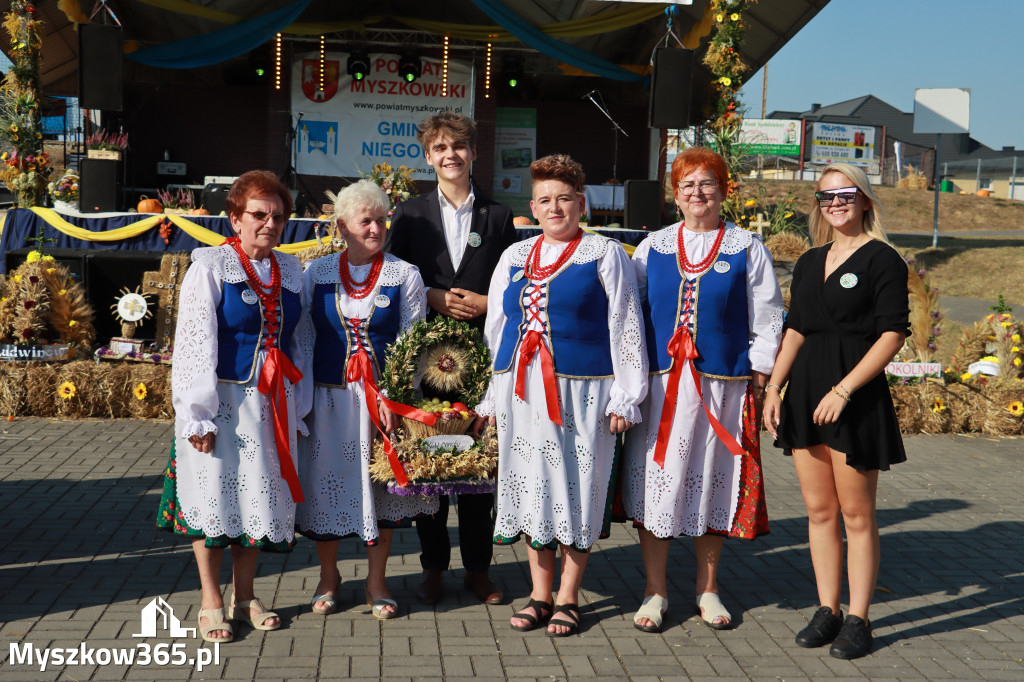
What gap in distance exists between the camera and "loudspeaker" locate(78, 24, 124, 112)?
36.6 feet

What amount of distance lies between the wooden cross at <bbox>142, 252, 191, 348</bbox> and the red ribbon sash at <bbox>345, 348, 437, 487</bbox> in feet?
15.3

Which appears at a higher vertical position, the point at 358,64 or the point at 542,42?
the point at 358,64

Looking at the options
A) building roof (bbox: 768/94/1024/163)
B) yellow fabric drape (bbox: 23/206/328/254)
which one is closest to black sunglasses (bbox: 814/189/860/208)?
yellow fabric drape (bbox: 23/206/328/254)

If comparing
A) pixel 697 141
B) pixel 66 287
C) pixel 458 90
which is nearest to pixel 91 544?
pixel 66 287

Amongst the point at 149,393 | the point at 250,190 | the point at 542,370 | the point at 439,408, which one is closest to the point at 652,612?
the point at 542,370

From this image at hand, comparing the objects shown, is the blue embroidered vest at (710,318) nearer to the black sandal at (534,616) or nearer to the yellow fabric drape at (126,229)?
the black sandal at (534,616)

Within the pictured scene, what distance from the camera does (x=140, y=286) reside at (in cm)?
838

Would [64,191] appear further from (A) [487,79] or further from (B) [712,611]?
(B) [712,611]

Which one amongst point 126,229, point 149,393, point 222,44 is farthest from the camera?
point 222,44

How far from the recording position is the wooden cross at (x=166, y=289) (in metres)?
Result: 7.86

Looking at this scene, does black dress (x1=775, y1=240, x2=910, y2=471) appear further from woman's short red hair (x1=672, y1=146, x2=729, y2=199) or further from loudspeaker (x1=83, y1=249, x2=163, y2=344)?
loudspeaker (x1=83, y1=249, x2=163, y2=344)

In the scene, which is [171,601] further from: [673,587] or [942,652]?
[942,652]

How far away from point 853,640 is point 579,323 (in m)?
1.62

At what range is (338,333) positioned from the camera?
3.76 meters
